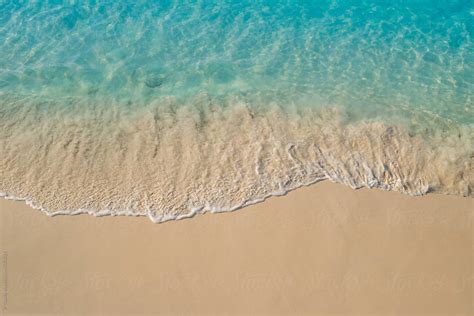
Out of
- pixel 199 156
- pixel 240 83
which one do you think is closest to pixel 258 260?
pixel 199 156

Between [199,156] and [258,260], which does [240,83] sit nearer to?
[199,156]

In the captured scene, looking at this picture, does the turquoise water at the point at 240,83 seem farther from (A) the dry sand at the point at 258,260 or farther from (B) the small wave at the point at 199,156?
(A) the dry sand at the point at 258,260

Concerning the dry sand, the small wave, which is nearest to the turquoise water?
the small wave

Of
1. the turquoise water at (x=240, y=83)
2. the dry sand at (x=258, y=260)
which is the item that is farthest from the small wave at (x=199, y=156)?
the dry sand at (x=258, y=260)

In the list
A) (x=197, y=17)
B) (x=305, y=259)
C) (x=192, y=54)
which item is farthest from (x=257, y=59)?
(x=305, y=259)

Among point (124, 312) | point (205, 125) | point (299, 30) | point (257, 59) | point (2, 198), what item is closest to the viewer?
point (124, 312)

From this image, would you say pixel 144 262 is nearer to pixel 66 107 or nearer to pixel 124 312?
pixel 124 312
